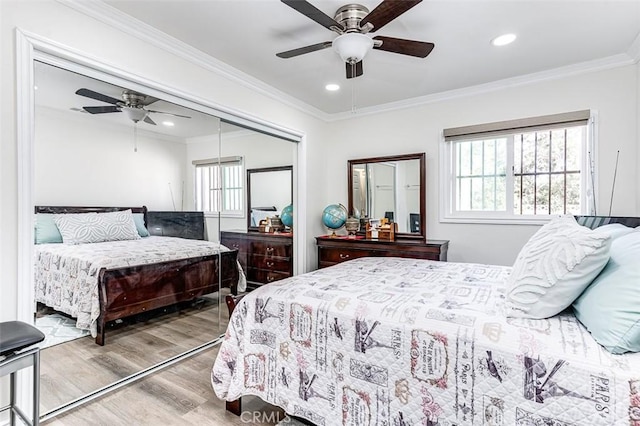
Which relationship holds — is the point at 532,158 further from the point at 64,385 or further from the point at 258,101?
the point at 64,385

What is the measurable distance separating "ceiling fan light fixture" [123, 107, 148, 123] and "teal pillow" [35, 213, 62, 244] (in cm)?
90

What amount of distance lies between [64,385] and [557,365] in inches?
109

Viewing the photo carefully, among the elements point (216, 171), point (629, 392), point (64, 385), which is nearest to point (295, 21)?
point (216, 171)

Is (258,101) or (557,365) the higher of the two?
(258,101)

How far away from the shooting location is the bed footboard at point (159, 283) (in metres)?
2.58

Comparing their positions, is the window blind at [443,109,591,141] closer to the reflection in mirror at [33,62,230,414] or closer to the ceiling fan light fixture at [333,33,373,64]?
the ceiling fan light fixture at [333,33,373,64]

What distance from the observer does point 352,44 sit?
217 centimetres

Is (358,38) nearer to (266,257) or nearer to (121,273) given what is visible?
(121,273)

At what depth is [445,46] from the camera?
2.69 m

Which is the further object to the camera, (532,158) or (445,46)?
(532,158)

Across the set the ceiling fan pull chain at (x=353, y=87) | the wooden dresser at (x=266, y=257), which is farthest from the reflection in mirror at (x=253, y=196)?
the ceiling fan pull chain at (x=353, y=87)

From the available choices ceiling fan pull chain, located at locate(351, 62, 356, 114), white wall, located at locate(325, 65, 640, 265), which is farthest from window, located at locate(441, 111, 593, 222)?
ceiling fan pull chain, located at locate(351, 62, 356, 114)

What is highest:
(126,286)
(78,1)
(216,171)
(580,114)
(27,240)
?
(78,1)

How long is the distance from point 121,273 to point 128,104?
1.33 metres
